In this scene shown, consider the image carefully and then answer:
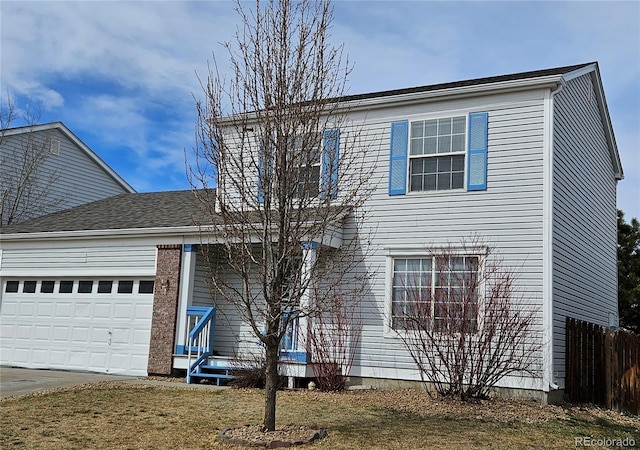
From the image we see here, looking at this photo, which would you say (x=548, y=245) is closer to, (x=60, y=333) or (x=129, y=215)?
(x=129, y=215)

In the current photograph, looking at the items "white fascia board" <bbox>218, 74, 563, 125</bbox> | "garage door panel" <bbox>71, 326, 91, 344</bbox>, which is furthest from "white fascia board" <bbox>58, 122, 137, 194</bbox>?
"white fascia board" <bbox>218, 74, 563, 125</bbox>

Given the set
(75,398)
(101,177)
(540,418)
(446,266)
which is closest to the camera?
(540,418)

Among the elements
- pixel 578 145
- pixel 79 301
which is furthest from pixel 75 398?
pixel 578 145

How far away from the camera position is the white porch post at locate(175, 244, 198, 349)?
539 inches

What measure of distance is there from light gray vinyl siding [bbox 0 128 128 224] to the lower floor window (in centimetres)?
1623

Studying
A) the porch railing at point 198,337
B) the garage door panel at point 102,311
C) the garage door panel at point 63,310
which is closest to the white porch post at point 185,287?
the porch railing at point 198,337

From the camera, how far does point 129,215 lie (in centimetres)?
1703

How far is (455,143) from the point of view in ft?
41.9

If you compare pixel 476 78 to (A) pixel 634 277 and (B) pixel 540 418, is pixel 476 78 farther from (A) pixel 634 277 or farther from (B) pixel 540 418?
(A) pixel 634 277

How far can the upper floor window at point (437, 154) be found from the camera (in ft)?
41.8

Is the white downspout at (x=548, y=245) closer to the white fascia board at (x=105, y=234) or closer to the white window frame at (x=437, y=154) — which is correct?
the white window frame at (x=437, y=154)

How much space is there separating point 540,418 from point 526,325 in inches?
69.0

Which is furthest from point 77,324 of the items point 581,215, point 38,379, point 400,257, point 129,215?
point 581,215

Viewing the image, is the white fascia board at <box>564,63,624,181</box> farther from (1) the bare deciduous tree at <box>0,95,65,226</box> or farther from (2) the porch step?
(1) the bare deciduous tree at <box>0,95,65,226</box>
